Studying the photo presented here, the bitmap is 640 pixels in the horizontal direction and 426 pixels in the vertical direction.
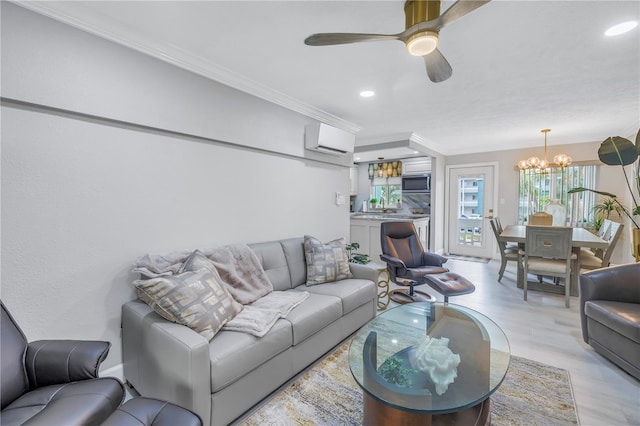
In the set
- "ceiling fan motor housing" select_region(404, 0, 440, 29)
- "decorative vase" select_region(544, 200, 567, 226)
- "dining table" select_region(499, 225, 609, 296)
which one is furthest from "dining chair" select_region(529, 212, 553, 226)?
"ceiling fan motor housing" select_region(404, 0, 440, 29)

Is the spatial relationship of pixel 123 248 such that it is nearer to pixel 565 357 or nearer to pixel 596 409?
pixel 596 409

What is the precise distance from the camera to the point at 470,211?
257 inches

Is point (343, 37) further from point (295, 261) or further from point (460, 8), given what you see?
point (295, 261)

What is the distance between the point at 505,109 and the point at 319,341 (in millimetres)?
3615

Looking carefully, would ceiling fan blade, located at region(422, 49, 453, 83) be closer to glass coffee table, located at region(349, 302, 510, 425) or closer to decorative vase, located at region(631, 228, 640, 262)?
glass coffee table, located at region(349, 302, 510, 425)

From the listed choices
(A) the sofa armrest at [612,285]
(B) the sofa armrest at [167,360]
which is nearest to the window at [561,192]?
(A) the sofa armrest at [612,285]

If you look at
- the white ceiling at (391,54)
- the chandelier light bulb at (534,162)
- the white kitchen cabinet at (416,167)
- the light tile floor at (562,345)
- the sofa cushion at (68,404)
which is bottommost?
the light tile floor at (562,345)

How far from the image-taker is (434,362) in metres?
1.60

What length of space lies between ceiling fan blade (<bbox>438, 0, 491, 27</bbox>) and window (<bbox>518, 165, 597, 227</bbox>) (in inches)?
220

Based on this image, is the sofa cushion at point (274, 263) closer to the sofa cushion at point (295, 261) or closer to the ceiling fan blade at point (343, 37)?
the sofa cushion at point (295, 261)

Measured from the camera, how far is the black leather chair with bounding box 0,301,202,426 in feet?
3.50

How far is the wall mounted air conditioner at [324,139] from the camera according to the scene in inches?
131

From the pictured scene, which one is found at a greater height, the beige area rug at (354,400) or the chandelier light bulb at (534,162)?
the chandelier light bulb at (534,162)

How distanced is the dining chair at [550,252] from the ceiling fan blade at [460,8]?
3250 millimetres
